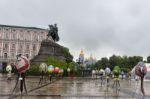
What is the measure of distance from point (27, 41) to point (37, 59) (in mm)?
105916

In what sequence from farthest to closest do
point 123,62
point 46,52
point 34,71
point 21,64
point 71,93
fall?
1. point 123,62
2. point 46,52
3. point 34,71
4. point 71,93
5. point 21,64

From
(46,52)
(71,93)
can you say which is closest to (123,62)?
(46,52)

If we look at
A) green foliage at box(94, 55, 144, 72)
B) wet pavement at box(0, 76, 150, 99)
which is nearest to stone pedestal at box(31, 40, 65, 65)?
wet pavement at box(0, 76, 150, 99)

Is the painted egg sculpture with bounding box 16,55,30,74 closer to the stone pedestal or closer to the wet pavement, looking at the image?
the wet pavement

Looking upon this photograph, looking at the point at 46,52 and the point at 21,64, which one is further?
the point at 46,52

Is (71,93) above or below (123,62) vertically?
below

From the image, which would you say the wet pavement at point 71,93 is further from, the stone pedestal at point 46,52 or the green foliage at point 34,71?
the stone pedestal at point 46,52

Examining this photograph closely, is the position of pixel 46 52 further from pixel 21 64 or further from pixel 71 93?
pixel 21 64

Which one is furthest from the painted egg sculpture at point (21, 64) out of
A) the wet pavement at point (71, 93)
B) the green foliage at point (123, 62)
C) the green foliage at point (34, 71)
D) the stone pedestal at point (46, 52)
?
the green foliage at point (123, 62)

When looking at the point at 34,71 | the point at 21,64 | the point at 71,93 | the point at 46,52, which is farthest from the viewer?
the point at 46,52

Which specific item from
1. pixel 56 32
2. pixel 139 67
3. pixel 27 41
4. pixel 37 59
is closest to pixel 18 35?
pixel 27 41

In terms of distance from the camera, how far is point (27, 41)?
7407 inches

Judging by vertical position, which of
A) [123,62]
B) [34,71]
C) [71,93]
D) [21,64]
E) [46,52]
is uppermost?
[123,62]

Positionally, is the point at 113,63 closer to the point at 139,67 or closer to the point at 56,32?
the point at 56,32
